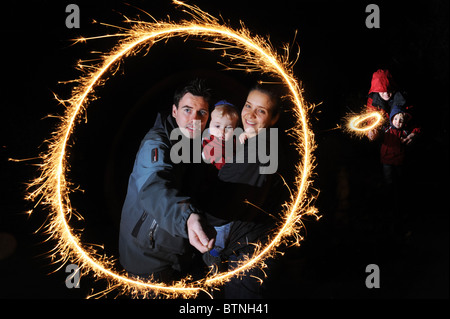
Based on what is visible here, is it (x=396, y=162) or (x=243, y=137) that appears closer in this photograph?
(x=243, y=137)

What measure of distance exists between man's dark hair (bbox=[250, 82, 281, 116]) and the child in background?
7.2 inches

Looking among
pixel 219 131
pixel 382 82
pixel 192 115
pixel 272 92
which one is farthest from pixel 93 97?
pixel 382 82

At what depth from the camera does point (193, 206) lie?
1.57 metres

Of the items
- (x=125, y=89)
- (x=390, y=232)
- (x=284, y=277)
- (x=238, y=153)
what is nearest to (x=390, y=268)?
(x=390, y=232)

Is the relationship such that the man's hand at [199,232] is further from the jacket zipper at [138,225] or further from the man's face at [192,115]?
the man's face at [192,115]

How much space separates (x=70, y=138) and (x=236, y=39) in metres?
1.04

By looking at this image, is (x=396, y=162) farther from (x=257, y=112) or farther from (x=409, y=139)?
(x=257, y=112)

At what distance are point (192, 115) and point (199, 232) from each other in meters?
0.59

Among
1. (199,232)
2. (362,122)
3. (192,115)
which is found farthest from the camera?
(362,122)

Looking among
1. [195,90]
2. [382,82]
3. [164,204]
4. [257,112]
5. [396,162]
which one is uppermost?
[382,82]

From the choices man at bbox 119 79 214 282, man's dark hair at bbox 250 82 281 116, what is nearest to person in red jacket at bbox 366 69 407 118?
man's dark hair at bbox 250 82 281 116

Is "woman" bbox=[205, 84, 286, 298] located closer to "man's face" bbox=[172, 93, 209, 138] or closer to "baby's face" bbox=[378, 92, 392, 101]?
"man's face" bbox=[172, 93, 209, 138]

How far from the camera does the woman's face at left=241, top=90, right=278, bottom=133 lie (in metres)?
1.75

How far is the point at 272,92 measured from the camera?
6.02ft
